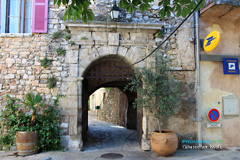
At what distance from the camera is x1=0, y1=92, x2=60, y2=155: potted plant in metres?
4.62

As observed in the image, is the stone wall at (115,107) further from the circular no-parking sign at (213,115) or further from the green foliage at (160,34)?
the green foliage at (160,34)

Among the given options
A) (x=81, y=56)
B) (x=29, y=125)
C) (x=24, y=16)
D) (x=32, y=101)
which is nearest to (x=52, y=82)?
(x=32, y=101)

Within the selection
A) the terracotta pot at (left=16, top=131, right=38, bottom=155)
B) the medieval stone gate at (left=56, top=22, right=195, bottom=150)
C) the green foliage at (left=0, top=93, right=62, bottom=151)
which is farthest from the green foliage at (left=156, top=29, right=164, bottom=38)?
the terracotta pot at (left=16, top=131, right=38, bottom=155)

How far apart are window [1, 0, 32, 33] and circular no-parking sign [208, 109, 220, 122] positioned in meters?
5.46

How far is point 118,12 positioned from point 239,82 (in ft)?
12.9

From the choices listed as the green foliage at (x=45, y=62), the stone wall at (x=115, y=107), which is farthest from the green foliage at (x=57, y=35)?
the stone wall at (x=115, y=107)

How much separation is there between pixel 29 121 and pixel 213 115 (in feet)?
15.7

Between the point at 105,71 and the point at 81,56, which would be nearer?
the point at 81,56

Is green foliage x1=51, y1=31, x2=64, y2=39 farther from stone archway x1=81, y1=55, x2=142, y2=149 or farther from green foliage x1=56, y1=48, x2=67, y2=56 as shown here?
stone archway x1=81, y1=55, x2=142, y2=149

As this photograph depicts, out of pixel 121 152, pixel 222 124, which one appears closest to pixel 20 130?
pixel 121 152

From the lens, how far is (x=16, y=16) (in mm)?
5547

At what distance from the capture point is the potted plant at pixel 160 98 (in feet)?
14.8

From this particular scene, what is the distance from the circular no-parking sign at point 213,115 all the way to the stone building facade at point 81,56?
0.44 m

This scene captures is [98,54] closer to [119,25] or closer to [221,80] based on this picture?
[119,25]
